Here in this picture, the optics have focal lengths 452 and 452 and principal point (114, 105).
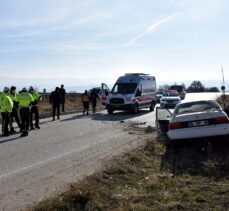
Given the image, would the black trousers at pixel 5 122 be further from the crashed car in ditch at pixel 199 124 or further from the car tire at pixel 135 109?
the car tire at pixel 135 109

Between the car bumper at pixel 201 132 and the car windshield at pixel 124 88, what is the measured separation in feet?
58.4

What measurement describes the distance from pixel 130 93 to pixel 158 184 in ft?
A: 70.3

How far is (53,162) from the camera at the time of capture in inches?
431

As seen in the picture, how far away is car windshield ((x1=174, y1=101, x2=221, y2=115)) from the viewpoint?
12.2m

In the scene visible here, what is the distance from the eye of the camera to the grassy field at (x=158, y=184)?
651 cm

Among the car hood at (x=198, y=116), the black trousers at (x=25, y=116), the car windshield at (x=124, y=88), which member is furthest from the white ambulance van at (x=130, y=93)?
the car hood at (x=198, y=116)

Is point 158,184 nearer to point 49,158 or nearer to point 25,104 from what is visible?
point 49,158

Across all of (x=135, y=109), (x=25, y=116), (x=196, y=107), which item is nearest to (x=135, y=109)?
(x=135, y=109)

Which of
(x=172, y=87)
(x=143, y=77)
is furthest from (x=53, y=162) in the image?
(x=172, y=87)

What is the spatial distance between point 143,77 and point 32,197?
77.1ft

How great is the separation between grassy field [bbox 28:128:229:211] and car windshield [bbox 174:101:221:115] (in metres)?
1.04

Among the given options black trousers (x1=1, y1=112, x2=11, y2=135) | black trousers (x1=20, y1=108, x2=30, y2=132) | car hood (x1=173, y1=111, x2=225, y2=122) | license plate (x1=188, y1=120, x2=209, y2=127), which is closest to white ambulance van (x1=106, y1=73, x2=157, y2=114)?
black trousers (x1=20, y1=108, x2=30, y2=132)

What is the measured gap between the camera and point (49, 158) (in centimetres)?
1155

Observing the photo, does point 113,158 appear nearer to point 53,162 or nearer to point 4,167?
point 53,162
